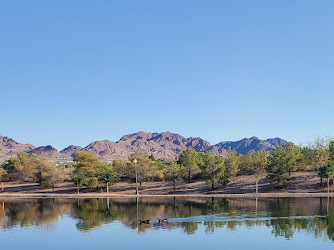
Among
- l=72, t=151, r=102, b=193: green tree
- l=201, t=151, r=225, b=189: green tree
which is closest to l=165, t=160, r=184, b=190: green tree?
l=201, t=151, r=225, b=189: green tree

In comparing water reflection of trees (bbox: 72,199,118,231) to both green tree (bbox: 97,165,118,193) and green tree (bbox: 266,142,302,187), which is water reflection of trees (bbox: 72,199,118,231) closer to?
green tree (bbox: 97,165,118,193)

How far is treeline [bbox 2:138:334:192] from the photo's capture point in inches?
3236

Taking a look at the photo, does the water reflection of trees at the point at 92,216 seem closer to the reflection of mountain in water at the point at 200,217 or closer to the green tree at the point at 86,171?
the reflection of mountain in water at the point at 200,217

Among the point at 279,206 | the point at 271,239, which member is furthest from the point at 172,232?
the point at 279,206

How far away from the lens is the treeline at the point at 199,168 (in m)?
82.2

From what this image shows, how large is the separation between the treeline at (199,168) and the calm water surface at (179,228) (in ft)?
84.0

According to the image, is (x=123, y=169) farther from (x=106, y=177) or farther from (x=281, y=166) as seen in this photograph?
(x=281, y=166)

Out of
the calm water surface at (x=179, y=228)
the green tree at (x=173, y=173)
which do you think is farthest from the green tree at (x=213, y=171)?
the calm water surface at (x=179, y=228)

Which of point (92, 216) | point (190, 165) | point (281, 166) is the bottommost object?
point (92, 216)

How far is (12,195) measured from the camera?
296 feet

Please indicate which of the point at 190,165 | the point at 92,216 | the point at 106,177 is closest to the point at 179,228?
the point at 92,216

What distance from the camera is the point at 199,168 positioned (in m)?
96.1

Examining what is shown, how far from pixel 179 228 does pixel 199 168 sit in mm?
56328

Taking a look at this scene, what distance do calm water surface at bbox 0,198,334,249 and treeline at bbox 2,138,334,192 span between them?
84.0ft
